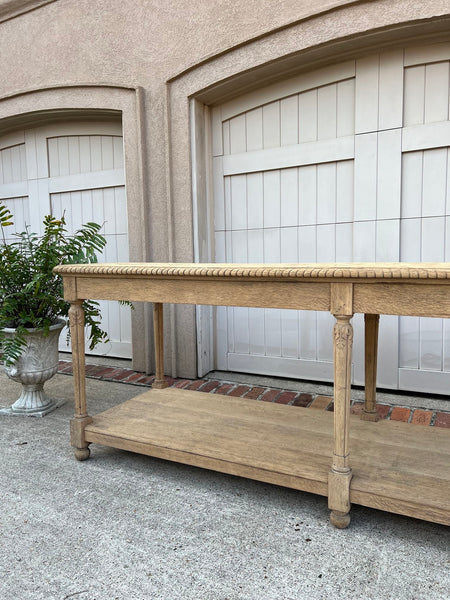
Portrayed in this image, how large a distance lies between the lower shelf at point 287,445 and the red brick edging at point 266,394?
595mm

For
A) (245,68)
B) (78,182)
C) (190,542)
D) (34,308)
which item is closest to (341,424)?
Answer: (190,542)

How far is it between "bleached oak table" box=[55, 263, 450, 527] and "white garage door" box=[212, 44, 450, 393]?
972mm

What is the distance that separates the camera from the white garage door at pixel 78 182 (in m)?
4.28

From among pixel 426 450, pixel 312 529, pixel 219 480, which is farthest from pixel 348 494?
pixel 219 480

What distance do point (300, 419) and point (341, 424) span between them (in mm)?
698

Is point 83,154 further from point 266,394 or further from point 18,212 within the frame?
point 266,394

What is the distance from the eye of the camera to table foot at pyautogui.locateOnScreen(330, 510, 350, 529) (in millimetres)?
1780

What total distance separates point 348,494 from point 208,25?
10.6 feet

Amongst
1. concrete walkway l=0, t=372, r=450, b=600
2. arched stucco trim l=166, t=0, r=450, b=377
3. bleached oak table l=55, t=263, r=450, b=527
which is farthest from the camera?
arched stucco trim l=166, t=0, r=450, b=377

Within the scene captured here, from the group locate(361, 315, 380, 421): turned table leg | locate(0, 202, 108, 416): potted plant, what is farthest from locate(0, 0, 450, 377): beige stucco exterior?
locate(361, 315, 380, 421): turned table leg

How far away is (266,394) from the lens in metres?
3.40

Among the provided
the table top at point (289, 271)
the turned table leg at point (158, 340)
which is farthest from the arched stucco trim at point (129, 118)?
the table top at point (289, 271)

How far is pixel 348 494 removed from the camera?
1740 millimetres

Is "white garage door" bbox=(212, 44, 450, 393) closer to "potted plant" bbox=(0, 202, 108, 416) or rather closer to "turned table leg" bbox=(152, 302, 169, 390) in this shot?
"turned table leg" bbox=(152, 302, 169, 390)
